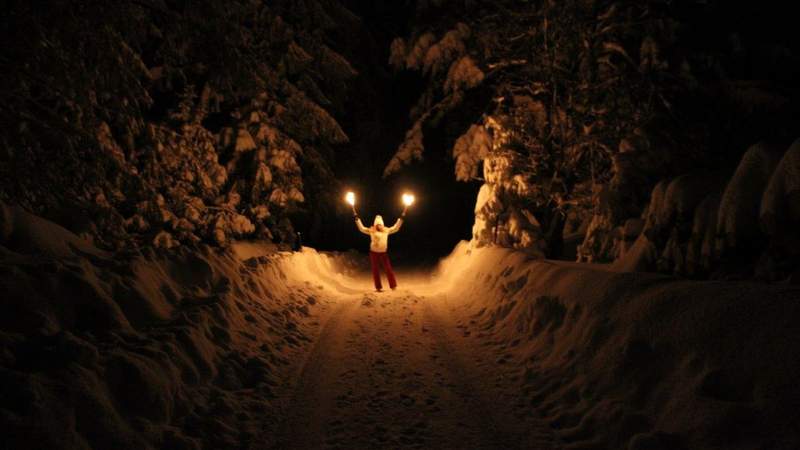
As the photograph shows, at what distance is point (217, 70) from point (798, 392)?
24.7 ft

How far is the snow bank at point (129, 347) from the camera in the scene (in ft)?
11.0

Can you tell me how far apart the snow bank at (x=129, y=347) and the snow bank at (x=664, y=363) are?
3.21 m

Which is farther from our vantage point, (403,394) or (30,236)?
(30,236)

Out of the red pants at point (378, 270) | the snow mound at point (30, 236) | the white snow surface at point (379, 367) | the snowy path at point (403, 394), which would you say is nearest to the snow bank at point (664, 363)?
the white snow surface at point (379, 367)

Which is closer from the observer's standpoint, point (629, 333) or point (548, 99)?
point (629, 333)

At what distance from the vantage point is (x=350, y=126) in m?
28.7

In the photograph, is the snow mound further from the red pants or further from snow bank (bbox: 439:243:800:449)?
the red pants

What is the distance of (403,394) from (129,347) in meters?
2.94

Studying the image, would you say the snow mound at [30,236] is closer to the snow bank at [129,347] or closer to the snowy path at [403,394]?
the snow bank at [129,347]

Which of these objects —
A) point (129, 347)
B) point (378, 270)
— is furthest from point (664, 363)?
point (378, 270)

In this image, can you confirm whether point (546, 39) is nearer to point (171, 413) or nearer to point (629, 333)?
point (629, 333)

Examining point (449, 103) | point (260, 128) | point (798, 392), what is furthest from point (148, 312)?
point (449, 103)

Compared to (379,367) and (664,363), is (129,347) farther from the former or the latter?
(664,363)

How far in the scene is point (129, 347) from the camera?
4602 millimetres
